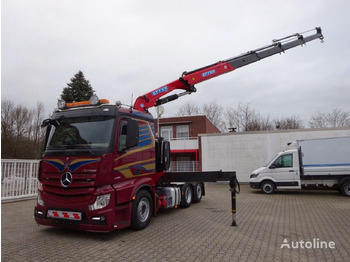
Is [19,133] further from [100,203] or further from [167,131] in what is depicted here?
[100,203]

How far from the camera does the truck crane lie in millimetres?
5371

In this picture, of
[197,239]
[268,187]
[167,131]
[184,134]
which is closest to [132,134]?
[197,239]

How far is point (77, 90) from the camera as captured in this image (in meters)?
29.4

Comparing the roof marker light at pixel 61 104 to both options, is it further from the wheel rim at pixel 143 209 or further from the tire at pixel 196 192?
the tire at pixel 196 192

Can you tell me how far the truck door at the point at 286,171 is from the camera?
12984mm

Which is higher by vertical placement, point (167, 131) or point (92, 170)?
point (167, 131)

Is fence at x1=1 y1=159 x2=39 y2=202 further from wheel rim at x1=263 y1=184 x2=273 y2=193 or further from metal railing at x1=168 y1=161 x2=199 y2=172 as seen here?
wheel rim at x1=263 y1=184 x2=273 y2=193

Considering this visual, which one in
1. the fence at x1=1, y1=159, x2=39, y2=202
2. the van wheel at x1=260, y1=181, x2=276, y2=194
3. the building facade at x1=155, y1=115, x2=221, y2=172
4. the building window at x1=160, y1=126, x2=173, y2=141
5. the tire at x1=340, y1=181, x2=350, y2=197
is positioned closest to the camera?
the fence at x1=1, y1=159, x2=39, y2=202

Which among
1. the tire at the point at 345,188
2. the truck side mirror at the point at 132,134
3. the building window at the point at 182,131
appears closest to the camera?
the truck side mirror at the point at 132,134

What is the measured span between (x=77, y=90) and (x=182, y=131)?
43.6ft

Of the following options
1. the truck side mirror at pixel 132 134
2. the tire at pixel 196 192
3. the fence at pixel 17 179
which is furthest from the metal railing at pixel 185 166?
the truck side mirror at pixel 132 134

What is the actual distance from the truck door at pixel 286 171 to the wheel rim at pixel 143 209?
903cm

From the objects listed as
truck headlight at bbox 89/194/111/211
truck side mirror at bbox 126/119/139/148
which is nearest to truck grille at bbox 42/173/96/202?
truck headlight at bbox 89/194/111/211

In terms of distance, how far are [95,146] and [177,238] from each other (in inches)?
107
